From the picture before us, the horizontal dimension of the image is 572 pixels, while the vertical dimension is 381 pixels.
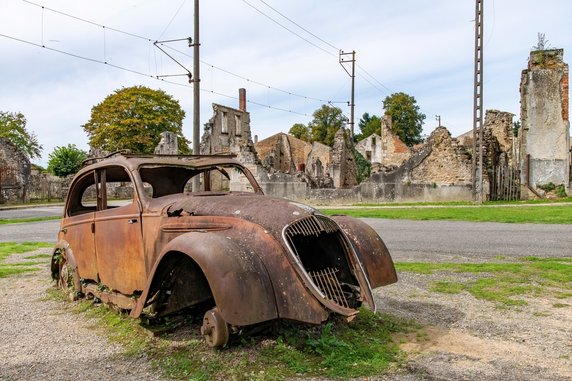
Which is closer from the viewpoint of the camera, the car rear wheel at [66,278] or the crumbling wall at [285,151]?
the car rear wheel at [66,278]

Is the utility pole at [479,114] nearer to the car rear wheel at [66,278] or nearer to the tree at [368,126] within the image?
the car rear wheel at [66,278]

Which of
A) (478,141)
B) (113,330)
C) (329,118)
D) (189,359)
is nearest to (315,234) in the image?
(189,359)

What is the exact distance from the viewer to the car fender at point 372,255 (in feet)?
16.5

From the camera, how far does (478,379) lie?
360 cm

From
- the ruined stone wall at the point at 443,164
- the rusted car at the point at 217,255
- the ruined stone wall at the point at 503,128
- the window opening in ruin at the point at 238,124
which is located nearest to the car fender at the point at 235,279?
the rusted car at the point at 217,255

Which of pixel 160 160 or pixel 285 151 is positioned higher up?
pixel 285 151

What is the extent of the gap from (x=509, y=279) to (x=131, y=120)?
51.5 meters

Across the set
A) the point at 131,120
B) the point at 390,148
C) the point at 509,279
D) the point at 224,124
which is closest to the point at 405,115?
the point at 390,148

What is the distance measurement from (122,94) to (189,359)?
55912mm

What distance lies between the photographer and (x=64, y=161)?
4541cm

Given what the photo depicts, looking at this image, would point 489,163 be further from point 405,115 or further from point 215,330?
point 405,115

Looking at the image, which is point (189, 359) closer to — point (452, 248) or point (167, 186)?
point (167, 186)

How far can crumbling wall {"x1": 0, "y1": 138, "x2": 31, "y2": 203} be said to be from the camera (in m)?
36.8

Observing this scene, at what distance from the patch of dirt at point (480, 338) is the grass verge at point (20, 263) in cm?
637
